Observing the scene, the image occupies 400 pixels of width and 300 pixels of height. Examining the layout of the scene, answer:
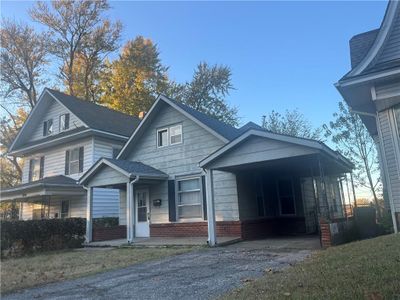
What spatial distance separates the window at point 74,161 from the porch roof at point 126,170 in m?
4.68

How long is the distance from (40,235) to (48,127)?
32.7 ft

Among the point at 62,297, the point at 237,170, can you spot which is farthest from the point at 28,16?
the point at 62,297

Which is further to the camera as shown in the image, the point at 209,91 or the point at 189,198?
the point at 209,91

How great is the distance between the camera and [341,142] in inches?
968

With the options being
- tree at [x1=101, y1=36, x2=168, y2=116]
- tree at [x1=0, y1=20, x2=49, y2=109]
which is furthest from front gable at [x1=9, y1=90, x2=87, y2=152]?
tree at [x1=101, y1=36, x2=168, y2=116]

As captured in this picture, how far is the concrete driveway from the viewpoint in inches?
222

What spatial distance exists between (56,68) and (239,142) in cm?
2811

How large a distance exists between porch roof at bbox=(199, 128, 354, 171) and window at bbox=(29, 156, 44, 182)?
14131 millimetres

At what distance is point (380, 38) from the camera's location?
30.2ft

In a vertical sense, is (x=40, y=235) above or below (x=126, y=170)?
below

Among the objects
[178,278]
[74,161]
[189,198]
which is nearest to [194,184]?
[189,198]

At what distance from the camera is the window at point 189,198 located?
14.2 meters

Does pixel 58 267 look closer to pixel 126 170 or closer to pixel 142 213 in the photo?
pixel 126 170

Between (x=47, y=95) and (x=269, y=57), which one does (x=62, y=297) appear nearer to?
(x=269, y=57)
